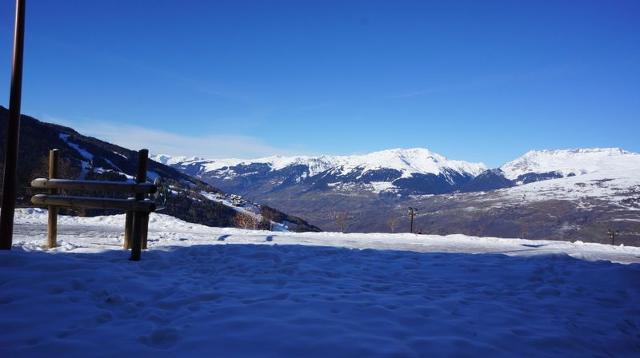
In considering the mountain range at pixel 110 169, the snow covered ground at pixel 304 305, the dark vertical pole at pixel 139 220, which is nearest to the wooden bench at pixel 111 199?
the dark vertical pole at pixel 139 220

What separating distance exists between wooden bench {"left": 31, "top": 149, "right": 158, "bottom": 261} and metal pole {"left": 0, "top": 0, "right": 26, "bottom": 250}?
1.69 m

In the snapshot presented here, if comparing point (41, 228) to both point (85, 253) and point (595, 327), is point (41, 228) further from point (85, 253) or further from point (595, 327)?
point (595, 327)

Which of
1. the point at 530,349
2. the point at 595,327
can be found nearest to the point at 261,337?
the point at 530,349

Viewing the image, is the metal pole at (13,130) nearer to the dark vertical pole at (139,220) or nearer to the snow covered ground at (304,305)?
the snow covered ground at (304,305)

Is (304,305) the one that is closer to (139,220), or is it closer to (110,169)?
(139,220)

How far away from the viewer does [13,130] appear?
810cm

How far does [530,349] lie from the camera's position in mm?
4766

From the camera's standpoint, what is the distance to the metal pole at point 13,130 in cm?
799

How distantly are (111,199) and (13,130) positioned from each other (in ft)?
7.56

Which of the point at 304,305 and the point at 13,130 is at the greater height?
the point at 13,130

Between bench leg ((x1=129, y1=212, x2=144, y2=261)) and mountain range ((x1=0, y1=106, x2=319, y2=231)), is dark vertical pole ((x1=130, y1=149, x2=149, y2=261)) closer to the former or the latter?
bench leg ((x1=129, y1=212, x2=144, y2=261))

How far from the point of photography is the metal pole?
26.2ft

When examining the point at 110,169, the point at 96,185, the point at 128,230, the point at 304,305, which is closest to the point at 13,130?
the point at 96,185

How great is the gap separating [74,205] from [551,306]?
9.49 metres
